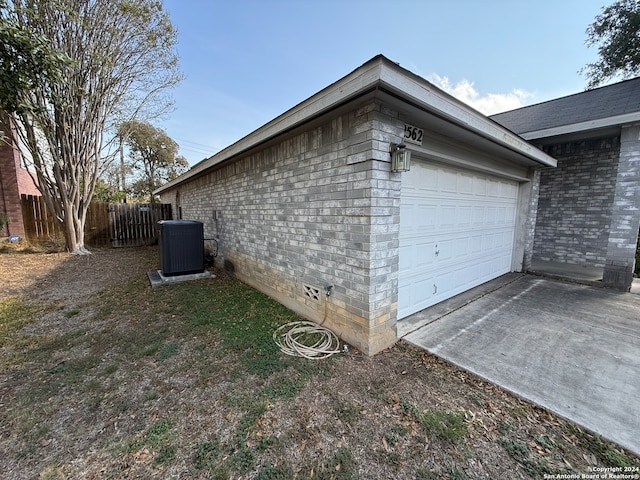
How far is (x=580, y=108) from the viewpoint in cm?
531

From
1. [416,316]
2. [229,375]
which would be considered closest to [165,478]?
[229,375]

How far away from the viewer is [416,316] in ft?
11.6

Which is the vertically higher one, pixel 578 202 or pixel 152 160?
pixel 152 160

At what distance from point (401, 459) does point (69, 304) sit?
17.1ft

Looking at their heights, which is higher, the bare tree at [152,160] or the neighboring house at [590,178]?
the bare tree at [152,160]

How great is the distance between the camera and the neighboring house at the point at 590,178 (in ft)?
14.5

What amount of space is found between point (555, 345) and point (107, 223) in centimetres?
1287

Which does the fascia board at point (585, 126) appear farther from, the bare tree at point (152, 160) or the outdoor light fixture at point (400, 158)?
the bare tree at point (152, 160)

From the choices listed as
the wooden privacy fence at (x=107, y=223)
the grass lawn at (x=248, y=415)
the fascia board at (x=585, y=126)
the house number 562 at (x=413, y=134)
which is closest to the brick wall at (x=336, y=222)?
the house number 562 at (x=413, y=134)

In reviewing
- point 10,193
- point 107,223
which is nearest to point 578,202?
point 107,223

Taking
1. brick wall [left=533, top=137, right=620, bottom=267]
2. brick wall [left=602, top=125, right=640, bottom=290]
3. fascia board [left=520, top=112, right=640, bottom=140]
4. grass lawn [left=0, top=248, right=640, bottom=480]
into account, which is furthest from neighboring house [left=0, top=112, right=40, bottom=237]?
brick wall [left=533, top=137, right=620, bottom=267]

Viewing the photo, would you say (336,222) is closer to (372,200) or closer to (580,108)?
(372,200)

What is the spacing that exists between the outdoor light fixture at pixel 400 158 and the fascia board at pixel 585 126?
446 cm

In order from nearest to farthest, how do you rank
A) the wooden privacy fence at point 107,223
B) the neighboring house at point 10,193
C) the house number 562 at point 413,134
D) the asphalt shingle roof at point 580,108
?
the house number 562 at point 413,134 → the asphalt shingle roof at point 580,108 → the wooden privacy fence at point 107,223 → the neighboring house at point 10,193
